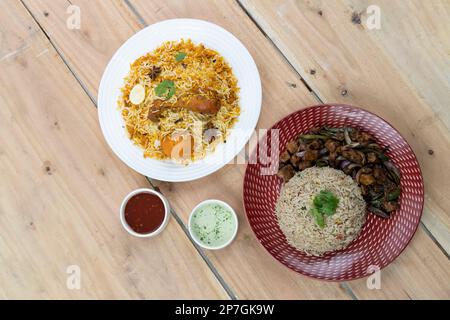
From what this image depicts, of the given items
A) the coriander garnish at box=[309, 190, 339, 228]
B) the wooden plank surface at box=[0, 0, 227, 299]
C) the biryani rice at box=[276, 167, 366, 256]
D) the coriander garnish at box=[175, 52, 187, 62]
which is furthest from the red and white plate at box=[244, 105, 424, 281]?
the coriander garnish at box=[175, 52, 187, 62]

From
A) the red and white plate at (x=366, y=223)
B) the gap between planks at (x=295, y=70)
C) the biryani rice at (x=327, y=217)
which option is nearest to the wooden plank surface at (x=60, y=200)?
the red and white plate at (x=366, y=223)

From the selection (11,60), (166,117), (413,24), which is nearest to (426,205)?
(413,24)

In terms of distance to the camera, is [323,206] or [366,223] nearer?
[323,206]

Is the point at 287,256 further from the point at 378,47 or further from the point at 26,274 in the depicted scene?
the point at 26,274

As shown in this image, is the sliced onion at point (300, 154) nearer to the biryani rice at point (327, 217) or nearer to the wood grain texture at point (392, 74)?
the biryani rice at point (327, 217)

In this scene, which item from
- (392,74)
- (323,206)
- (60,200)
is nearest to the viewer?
(323,206)

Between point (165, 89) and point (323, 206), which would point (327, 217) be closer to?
point (323, 206)

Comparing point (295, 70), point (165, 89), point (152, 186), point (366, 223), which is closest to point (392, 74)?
point (295, 70)
